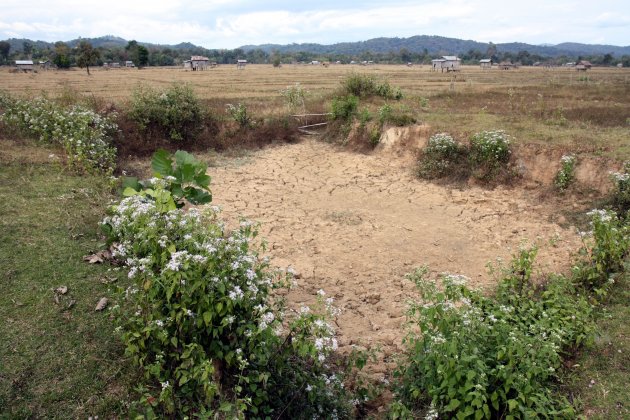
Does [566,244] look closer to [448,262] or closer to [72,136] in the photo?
[448,262]

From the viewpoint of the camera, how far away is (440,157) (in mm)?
10352

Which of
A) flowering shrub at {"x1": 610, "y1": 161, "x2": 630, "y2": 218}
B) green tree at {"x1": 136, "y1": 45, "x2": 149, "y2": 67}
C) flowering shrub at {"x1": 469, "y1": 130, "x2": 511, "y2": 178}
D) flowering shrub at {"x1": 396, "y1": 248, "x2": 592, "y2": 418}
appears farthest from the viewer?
green tree at {"x1": 136, "y1": 45, "x2": 149, "y2": 67}

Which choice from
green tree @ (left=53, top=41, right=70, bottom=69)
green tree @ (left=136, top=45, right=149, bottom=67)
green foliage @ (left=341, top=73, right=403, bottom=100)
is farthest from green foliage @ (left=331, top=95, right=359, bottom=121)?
green tree @ (left=136, top=45, right=149, bottom=67)

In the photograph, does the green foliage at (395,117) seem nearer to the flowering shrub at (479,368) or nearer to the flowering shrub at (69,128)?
the flowering shrub at (69,128)

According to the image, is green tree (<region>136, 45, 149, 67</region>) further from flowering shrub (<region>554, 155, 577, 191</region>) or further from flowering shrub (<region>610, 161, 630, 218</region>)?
flowering shrub (<region>610, 161, 630, 218</region>)

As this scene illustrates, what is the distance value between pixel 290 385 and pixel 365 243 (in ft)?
14.3

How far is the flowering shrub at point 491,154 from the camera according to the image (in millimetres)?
9609

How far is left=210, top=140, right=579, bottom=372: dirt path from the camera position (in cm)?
615

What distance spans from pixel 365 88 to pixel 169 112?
7.22 m

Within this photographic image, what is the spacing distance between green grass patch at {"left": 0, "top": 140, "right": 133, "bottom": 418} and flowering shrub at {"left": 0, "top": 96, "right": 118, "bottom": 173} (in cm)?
191

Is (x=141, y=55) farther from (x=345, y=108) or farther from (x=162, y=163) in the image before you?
(x=162, y=163)

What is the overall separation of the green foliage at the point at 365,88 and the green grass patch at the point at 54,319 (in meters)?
11.0

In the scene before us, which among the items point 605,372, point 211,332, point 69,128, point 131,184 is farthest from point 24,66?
point 605,372

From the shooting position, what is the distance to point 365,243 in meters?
7.64
